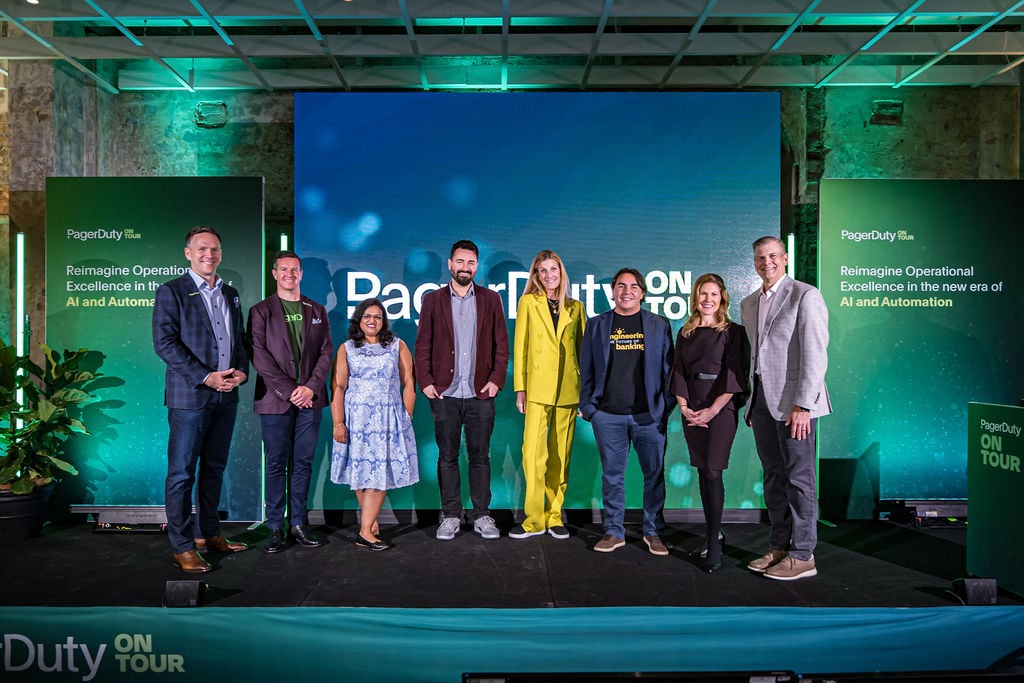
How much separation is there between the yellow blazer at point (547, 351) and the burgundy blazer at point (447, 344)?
12 cm

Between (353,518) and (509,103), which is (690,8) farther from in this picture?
(353,518)

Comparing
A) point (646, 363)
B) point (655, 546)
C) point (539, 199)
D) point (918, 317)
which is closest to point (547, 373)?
point (646, 363)

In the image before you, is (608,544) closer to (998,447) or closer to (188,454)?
(998,447)

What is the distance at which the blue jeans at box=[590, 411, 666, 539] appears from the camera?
3807 millimetres

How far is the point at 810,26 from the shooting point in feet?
17.8

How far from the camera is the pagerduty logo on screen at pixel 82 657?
250 cm

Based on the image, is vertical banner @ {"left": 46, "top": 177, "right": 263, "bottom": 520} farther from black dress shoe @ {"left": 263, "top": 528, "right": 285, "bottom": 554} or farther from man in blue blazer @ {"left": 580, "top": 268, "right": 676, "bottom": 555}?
man in blue blazer @ {"left": 580, "top": 268, "right": 676, "bottom": 555}

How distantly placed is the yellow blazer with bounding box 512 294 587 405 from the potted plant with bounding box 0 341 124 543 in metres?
2.89

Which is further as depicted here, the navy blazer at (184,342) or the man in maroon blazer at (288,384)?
the man in maroon blazer at (288,384)

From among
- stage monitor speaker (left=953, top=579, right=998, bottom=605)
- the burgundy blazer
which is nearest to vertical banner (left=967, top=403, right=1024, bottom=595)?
stage monitor speaker (left=953, top=579, right=998, bottom=605)

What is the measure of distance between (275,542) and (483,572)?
1.28 metres

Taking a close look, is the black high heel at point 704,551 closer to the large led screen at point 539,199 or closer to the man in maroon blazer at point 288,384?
the large led screen at point 539,199

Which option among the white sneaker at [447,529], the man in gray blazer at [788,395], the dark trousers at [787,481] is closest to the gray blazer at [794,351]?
the man in gray blazer at [788,395]

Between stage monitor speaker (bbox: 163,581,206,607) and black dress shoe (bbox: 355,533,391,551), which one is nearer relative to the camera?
stage monitor speaker (bbox: 163,581,206,607)
